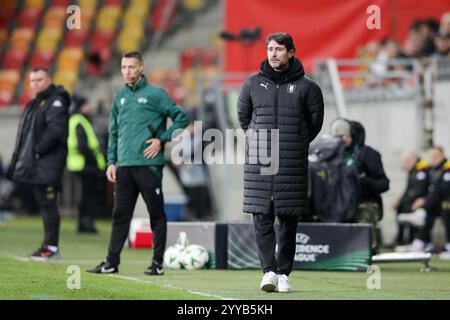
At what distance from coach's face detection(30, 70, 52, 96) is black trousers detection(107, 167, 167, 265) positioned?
2683mm

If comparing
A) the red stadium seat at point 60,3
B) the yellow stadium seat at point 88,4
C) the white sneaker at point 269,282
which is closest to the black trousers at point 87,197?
the white sneaker at point 269,282

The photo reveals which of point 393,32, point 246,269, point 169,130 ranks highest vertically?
point 393,32

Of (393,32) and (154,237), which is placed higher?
(393,32)

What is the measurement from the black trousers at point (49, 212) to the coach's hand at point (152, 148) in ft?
8.43

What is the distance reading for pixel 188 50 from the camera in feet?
107

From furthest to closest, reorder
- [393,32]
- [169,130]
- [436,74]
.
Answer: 1. [393,32]
2. [436,74]
3. [169,130]

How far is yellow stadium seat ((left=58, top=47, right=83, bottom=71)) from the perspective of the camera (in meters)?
32.8

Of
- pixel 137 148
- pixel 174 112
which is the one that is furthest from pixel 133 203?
pixel 174 112

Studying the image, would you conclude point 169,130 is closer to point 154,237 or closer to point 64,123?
point 154,237

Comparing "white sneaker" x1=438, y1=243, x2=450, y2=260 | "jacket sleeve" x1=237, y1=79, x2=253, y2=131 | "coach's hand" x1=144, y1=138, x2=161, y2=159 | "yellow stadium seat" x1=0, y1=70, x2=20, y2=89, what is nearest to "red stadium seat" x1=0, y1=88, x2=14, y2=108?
"yellow stadium seat" x1=0, y1=70, x2=20, y2=89

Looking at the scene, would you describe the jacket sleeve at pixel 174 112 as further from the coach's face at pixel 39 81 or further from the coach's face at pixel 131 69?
the coach's face at pixel 39 81

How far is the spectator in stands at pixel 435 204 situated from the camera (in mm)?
18047
